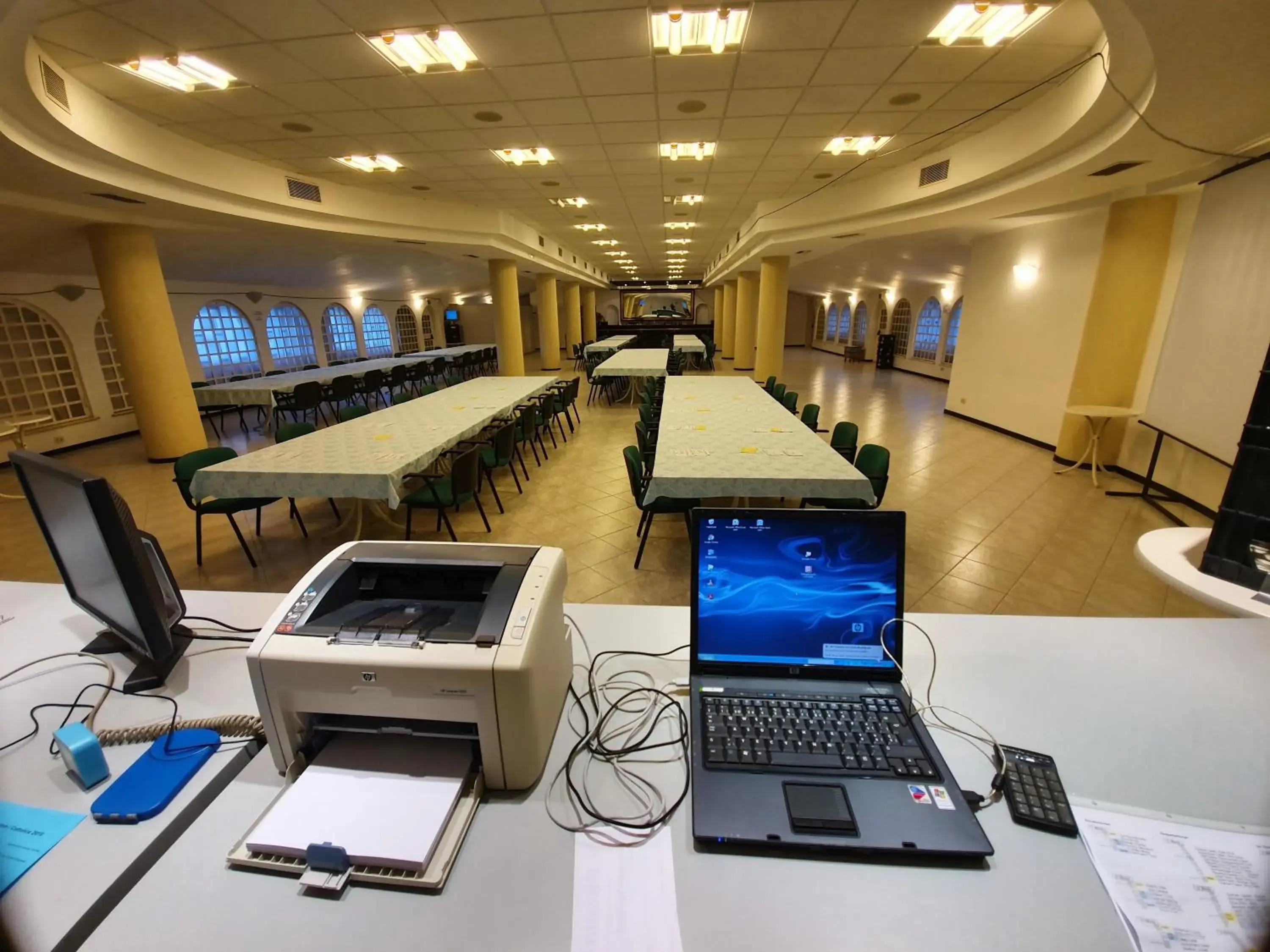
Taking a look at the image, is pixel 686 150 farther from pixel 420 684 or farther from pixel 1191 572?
pixel 420 684

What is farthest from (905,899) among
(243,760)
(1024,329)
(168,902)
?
(1024,329)

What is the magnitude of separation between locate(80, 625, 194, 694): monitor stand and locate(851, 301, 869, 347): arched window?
1803 centimetres

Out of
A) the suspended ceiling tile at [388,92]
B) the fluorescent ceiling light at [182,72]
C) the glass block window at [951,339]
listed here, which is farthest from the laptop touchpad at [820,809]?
the glass block window at [951,339]

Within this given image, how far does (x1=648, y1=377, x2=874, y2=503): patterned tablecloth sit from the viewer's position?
2.87 meters

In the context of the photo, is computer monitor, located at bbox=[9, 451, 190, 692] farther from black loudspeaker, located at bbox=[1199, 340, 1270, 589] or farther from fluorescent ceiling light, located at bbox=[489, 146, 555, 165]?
fluorescent ceiling light, located at bbox=[489, 146, 555, 165]

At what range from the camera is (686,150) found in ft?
17.6

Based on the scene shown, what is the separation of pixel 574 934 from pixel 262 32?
4556 mm

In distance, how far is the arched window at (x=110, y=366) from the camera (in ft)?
24.7

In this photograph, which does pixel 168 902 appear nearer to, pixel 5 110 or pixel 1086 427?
pixel 5 110

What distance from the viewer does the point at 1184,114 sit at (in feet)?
9.38

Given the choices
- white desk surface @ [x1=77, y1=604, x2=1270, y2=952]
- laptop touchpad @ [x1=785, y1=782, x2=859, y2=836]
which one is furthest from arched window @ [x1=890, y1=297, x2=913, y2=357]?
laptop touchpad @ [x1=785, y1=782, x2=859, y2=836]

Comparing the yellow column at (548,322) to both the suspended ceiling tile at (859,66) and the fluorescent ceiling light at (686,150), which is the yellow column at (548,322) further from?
the suspended ceiling tile at (859,66)

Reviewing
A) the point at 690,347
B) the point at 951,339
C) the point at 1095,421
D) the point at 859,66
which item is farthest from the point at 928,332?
the point at 859,66

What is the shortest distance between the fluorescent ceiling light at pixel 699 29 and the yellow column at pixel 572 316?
15077mm
